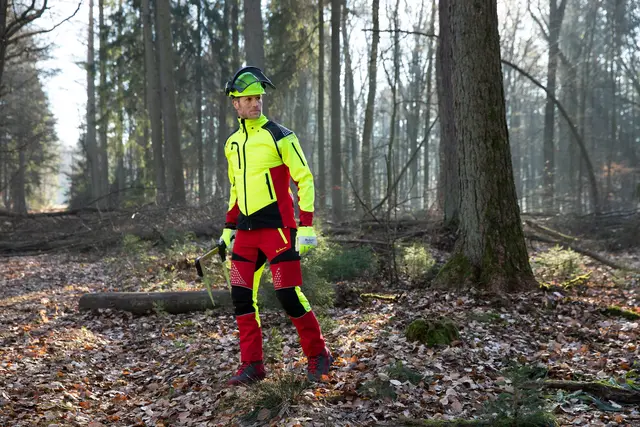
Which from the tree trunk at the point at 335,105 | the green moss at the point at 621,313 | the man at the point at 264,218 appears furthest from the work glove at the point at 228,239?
the tree trunk at the point at 335,105

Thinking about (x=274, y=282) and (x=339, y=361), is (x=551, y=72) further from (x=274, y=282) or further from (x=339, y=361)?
(x=274, y=282)

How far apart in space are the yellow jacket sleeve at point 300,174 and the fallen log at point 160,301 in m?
3.54

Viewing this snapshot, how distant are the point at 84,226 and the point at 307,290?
10.2m

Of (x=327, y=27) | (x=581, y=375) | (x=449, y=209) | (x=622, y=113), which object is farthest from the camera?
(x=622, y=113)

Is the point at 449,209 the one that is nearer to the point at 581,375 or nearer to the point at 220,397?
the point at 581,375

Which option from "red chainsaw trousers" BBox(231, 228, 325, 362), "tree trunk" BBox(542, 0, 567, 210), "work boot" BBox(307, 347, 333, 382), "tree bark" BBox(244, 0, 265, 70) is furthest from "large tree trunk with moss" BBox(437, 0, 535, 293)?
"tree trunk" BBox(542, 0, 567, 210)

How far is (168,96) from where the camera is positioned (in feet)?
57.1

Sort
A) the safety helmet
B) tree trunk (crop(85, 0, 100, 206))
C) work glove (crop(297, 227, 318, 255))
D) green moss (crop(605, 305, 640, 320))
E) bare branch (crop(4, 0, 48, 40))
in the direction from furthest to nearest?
1. tree trunk (crop(85, 0, 100, 206))
2. bare branch (crop(4, 0, 48, 40))
3. green moss (crop(605, 305, 640, 320))
4. the safety helmet
5. work glove (crop(297, 227, 318, 255))

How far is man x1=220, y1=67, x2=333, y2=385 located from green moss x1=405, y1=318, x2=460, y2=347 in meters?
1.13

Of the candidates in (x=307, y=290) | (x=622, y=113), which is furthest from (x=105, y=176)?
(x=622, y=113)

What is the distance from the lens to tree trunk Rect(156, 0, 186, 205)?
17016mm

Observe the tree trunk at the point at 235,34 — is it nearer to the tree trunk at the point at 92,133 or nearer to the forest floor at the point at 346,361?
the tree trunk at the point at 92,133

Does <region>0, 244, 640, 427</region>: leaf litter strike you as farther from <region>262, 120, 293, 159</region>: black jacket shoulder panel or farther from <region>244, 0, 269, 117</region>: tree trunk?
<region>244, 0, 269, 117</region>: tree trunk

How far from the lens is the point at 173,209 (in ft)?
50.2
